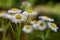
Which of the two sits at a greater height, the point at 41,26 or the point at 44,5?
the point at 41,26

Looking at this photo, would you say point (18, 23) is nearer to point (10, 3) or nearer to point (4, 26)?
point (4, 26)

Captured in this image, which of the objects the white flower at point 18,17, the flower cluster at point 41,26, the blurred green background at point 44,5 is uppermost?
the white flower at point 18,17

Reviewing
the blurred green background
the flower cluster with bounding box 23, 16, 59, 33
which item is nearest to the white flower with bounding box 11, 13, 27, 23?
the flower cluster with bounding box 23, 16, 59, 33

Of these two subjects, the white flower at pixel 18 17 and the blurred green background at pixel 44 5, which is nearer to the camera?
the white flower at pixel 18 17

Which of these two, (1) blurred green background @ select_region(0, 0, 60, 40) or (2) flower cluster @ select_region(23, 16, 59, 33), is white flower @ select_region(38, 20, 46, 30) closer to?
(2) flower cluster @ select_region(23, 16, 59, 33)

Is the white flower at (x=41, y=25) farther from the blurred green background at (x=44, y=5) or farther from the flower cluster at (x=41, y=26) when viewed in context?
the blurred green background at (x=44, y=5)

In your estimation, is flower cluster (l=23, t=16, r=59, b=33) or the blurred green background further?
the blurred green background

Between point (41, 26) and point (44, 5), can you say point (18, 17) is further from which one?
point (44, 5)

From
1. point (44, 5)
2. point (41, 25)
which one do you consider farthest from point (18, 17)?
point (44, 5)

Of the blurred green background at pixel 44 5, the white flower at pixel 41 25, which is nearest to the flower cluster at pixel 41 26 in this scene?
the white flower at pixel 41 25

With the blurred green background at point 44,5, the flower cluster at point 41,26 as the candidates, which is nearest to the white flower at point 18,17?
the flower cluster at point 41,26

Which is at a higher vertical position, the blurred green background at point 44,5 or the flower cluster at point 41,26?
the flower cluster at point 41,26
